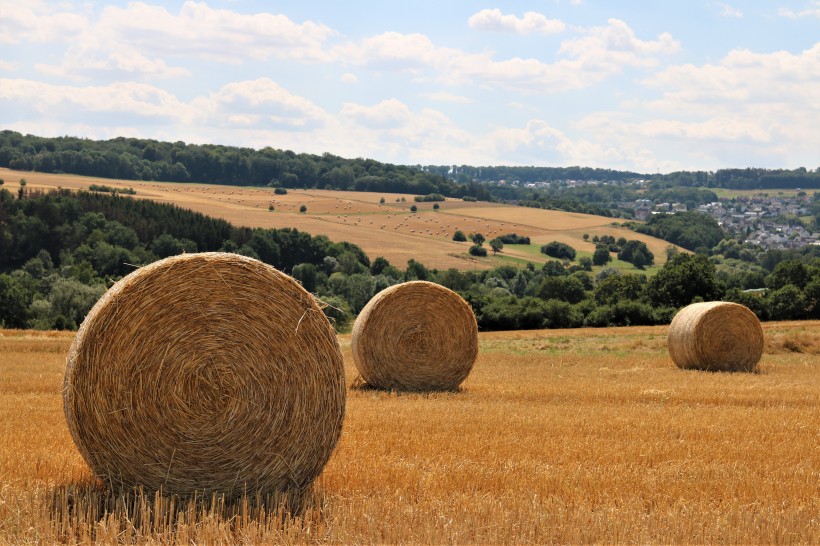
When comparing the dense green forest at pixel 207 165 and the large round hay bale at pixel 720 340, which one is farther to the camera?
the dense green forest at pixel 207 165

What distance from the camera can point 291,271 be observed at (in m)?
72.1

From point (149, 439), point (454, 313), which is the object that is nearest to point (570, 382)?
point (454, 313)

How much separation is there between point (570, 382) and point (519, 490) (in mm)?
10887

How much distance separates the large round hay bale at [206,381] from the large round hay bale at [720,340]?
14890mm

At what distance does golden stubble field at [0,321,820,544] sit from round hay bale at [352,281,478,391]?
0.93 m

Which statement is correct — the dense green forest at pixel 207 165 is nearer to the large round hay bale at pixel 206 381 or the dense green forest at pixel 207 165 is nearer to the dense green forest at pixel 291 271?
the dense green forest at pixel 291 271

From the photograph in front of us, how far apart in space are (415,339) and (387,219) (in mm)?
85236

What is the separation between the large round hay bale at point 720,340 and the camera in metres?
22.4

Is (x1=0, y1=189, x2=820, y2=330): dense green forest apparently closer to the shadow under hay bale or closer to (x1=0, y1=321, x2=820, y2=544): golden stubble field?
(x1=0, y1=321, x2=820, y2=544): golden stubble field

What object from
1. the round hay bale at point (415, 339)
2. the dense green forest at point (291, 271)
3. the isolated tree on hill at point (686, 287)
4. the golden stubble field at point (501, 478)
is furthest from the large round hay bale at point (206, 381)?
the isolated tree on hill at point (686, 287)

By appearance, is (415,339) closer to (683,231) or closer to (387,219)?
(387,219)

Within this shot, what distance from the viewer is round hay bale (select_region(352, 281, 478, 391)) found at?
17953mm

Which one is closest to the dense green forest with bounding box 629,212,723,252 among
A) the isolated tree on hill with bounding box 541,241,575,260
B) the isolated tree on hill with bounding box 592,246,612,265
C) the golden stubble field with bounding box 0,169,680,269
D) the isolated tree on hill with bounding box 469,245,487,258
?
the golden stubble field with bounding box 0,169,680,269

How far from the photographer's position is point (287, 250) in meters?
77.4
